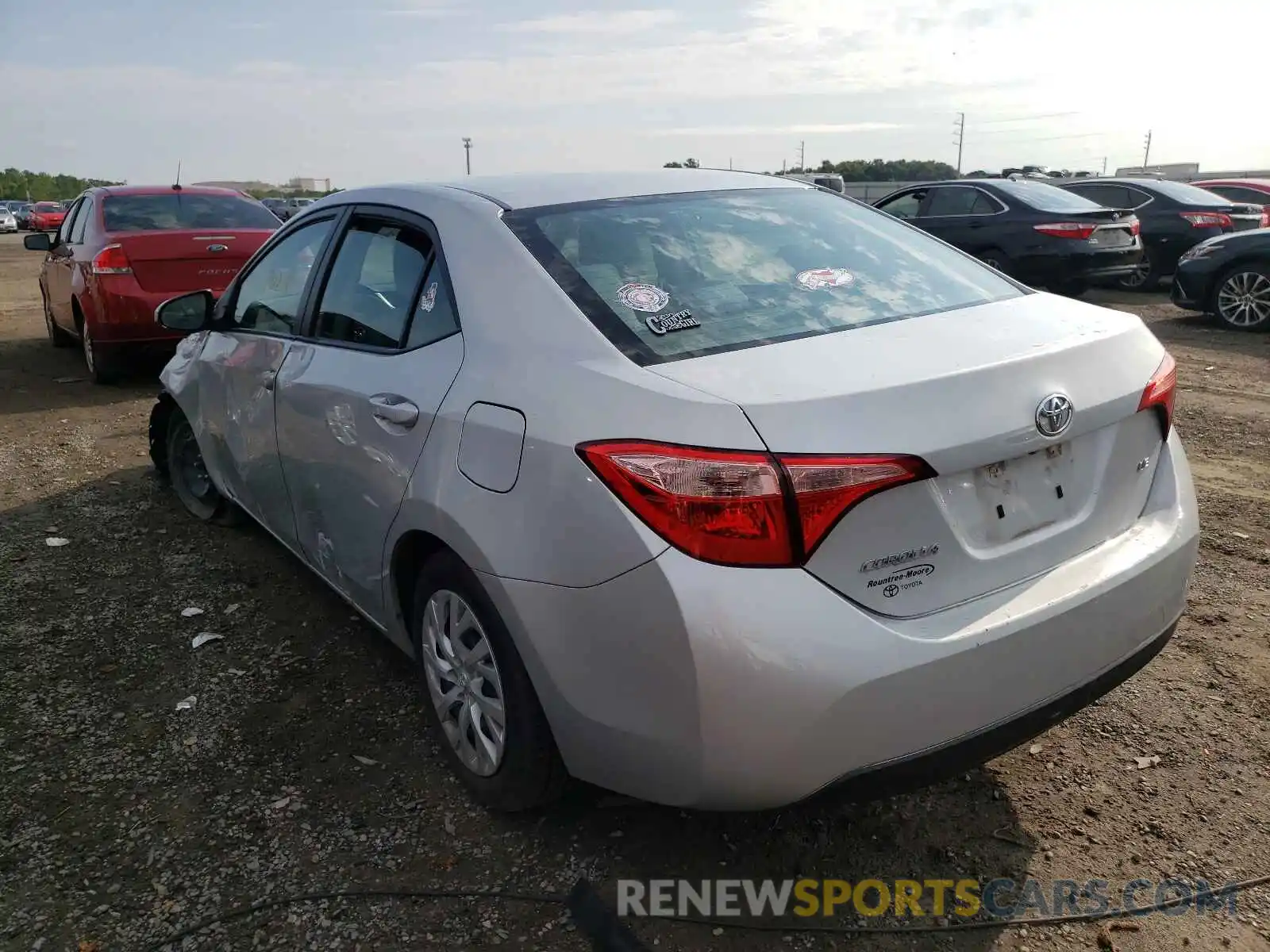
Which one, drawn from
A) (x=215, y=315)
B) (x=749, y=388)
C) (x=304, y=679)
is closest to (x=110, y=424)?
(x=215, y=315)

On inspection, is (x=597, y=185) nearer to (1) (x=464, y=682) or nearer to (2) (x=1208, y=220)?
(1) (x=464, y=682)

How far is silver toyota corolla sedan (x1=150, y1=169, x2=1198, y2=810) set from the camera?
6.39ft

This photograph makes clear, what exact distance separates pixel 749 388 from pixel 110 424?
663cm

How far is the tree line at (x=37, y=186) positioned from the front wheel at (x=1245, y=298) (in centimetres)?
9097

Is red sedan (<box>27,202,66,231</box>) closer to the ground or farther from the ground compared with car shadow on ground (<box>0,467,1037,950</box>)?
farther from the ground

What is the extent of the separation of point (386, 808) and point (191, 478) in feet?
10.0

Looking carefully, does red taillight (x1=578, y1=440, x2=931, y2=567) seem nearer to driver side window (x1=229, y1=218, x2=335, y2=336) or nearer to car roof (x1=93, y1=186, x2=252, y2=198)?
driver side window (x1=229, y1=218, x2=335, y2=336)

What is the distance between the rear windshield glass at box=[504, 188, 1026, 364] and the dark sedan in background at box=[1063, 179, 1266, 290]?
38.2ft

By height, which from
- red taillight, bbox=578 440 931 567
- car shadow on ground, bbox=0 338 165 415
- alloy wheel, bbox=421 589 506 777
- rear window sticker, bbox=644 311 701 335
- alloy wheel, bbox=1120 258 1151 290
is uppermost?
rear window sticker, bbox=644 311 701 335

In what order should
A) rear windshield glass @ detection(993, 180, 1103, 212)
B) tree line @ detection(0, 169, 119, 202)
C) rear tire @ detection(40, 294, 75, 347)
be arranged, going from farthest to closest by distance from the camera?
tree line @ detection(0, 169, 119, 202)
rear windshield glass @ detection(993, 180, 1103, 212)
rear tire @ detection(40, 294, 75, 347)

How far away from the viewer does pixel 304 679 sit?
11.6 feet

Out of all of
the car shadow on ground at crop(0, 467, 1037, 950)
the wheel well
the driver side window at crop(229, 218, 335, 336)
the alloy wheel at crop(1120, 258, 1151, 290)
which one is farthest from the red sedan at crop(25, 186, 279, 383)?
the alloy wheel at crop(1120, 258, 1151, 290)

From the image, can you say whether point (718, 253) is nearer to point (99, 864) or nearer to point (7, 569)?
point (99, 864)

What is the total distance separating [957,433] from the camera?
2035mm
